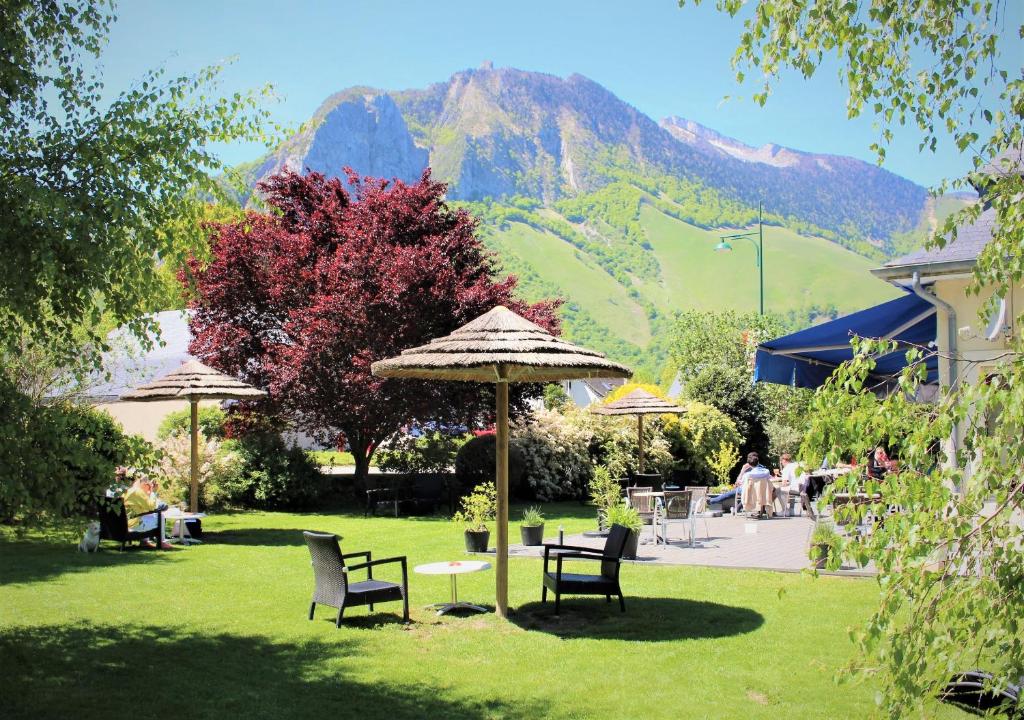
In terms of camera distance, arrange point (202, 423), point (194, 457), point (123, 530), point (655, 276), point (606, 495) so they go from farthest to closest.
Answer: point (655, 276)
point (202, 423)
point (194, 457)
point (606, 495)
point (123, 530)

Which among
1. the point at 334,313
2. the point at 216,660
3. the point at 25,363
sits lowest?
the point at 216,660

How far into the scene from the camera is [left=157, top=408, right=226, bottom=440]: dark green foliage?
22.7 m

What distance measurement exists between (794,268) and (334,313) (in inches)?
4519

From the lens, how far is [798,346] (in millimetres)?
12125

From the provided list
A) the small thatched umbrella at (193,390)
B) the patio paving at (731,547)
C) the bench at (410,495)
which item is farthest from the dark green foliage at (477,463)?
the small thatched umbrella at (193,390)

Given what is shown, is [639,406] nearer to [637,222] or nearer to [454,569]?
[454,569]

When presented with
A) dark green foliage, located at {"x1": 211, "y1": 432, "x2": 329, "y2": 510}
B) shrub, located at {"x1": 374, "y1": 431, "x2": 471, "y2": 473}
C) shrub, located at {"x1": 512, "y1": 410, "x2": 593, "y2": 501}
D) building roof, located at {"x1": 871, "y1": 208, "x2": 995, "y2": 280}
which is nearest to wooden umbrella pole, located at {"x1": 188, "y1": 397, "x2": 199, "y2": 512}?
dark green foliage, located at {"x1": 211, "y1": 432, "x2": 329, "y2": 510}

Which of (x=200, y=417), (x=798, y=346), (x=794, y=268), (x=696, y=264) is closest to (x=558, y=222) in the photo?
(x=696, y=264)

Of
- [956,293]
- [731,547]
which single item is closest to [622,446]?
[731,547]

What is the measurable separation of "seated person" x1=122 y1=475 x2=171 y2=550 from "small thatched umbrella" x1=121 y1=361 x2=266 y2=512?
3.68 ft

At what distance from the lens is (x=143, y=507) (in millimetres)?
14922

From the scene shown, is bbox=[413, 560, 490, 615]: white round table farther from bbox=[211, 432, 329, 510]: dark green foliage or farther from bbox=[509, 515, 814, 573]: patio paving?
bbox=[211, 432, 329, 510]: dark green foliage

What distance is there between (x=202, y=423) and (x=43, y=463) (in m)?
17.5

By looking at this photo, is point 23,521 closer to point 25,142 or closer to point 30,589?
point 25,142
